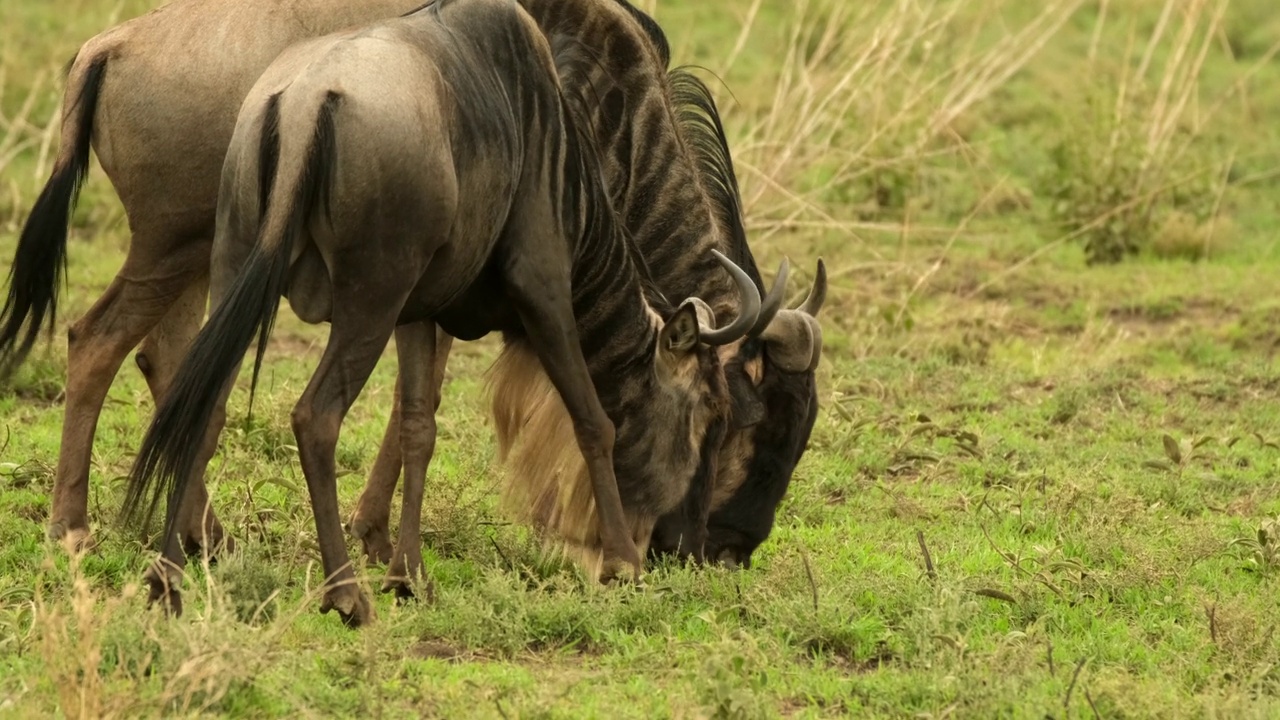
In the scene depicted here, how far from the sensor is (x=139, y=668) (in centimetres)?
359

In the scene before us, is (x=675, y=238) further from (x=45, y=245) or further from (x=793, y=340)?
(x=45, y=245)

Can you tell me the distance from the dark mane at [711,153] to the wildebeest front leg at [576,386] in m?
0.91

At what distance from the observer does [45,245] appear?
4.87m

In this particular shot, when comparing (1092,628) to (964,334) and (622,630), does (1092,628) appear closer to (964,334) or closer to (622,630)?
(622,630)

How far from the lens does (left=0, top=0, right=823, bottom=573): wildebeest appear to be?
4.68 metres

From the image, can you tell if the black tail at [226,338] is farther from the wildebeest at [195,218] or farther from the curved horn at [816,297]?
the curved horn at [816,297]

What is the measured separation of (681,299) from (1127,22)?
1113 cm

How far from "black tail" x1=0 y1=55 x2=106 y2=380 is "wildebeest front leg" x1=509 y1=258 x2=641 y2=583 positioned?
1.30m

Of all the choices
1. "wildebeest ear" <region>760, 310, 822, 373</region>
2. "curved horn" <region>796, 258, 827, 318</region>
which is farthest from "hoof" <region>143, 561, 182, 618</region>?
"curved horn" <region>796, 258, 827, 318</region>

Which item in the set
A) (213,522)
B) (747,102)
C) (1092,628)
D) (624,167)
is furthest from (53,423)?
(747,102)

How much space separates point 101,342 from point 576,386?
1.35 m

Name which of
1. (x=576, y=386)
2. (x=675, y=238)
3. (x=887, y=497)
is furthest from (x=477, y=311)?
(x=887, y=497)

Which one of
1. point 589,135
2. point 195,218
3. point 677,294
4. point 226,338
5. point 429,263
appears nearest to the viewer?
point 226,338

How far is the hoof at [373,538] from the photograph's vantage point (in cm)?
514
